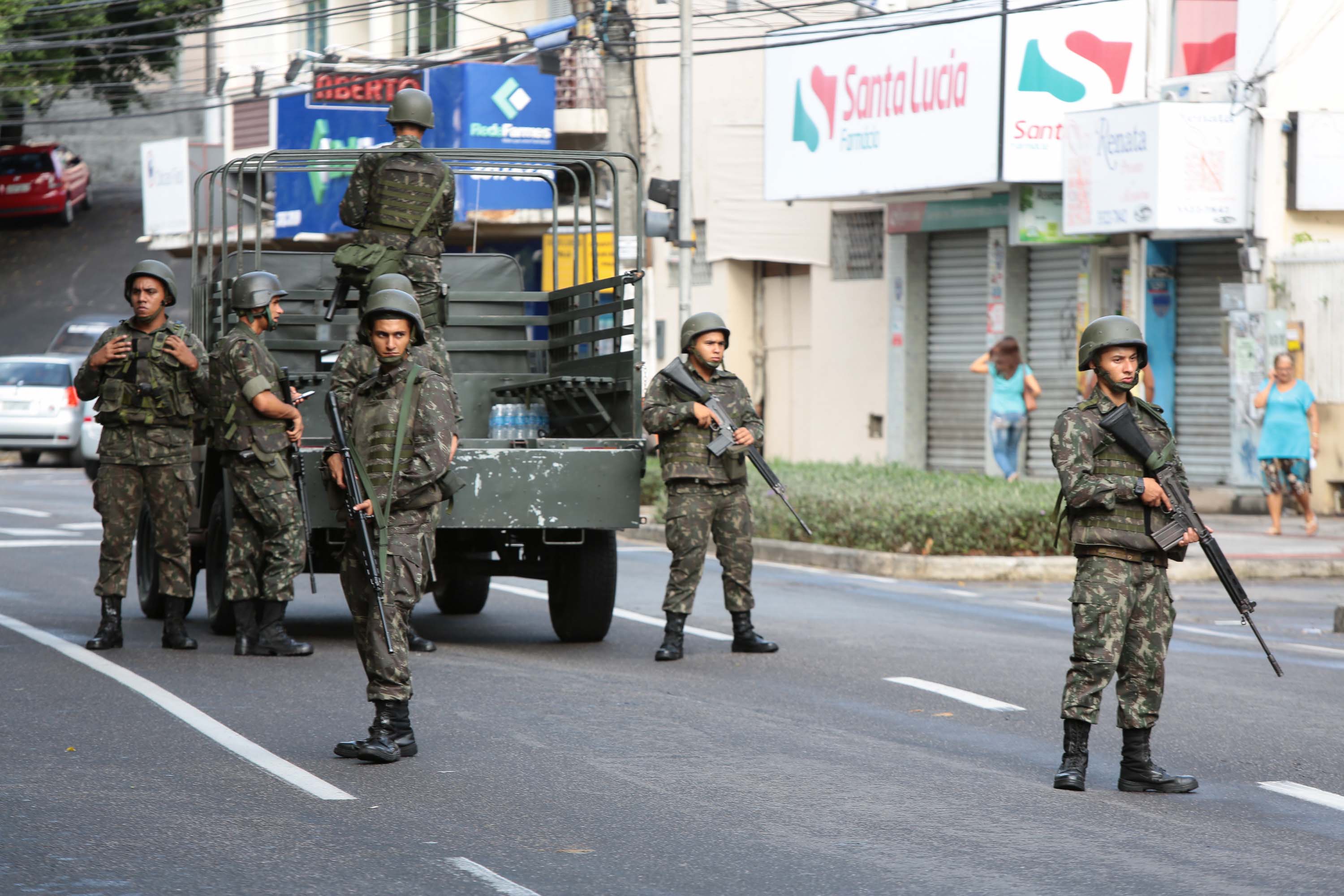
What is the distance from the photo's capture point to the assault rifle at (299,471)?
32.7 ft

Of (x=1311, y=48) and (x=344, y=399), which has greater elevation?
(x=1311, y=48)

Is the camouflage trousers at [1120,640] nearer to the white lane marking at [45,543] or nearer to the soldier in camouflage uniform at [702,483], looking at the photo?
the soldier in camouflage uniform at [702,483]

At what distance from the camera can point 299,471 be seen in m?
10.0

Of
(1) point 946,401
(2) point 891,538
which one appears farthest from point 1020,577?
(1) point 946,401

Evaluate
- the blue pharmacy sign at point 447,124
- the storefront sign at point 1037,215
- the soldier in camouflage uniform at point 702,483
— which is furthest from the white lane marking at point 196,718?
the blue pharmacy sign at point 447,124

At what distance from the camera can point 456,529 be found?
413 inches

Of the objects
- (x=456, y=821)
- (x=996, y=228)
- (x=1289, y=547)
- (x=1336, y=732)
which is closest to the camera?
(x=456, y=821)

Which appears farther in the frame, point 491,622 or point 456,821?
point 491,622

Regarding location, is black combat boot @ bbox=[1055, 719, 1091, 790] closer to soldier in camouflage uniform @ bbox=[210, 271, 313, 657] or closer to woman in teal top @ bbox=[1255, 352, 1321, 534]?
soldier in camouflage uniform @ bbox=[210, 271, 313, 657]

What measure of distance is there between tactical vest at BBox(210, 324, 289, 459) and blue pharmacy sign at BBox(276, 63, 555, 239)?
59.2 ft

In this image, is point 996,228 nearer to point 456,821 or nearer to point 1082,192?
point 1082,192

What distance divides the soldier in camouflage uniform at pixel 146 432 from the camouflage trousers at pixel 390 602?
10.2 feet

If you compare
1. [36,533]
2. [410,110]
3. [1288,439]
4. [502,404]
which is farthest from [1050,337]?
[410,110]

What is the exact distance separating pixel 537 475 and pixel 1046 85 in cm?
1170
